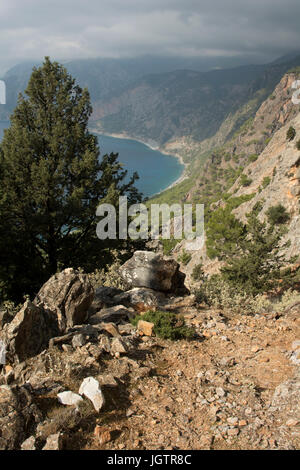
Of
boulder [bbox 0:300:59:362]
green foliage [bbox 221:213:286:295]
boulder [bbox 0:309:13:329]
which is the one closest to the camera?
boulder [bbox 0:300:59:362]

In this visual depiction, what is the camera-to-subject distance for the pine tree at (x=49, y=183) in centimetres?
1408

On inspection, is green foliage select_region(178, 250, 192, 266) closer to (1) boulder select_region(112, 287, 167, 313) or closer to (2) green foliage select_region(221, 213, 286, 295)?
(2) green foliage select_region(221, 213, 286, 295)

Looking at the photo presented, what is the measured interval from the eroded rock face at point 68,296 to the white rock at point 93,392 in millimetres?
3412

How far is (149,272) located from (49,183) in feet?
20.2

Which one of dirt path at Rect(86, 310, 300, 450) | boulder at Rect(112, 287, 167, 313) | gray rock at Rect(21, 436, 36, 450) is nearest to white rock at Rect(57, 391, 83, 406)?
dirt path at Rect(86, 310, 300, 450)

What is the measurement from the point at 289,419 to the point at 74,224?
41.6ft

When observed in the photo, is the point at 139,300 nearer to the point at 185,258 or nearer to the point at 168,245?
the point at 185,258

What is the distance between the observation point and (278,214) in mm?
45375

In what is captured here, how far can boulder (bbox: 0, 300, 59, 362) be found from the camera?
7.17 m

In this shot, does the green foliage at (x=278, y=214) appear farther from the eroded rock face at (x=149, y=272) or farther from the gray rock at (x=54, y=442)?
the gray rock at (x=54, y=442)

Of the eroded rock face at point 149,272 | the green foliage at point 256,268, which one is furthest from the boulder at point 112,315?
the green foliage at point 256,268

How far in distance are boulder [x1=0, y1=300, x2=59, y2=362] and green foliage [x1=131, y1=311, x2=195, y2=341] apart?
9.86 feet

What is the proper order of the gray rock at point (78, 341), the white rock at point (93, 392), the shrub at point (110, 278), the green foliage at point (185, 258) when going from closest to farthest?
1. the white rock at point (93, 392)
2. the gray rock at point (78, 341)
3. the shrub at point (110, 278)
4. the green foliage at point (185, 258)

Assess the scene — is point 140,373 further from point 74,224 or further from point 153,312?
point 74,224
